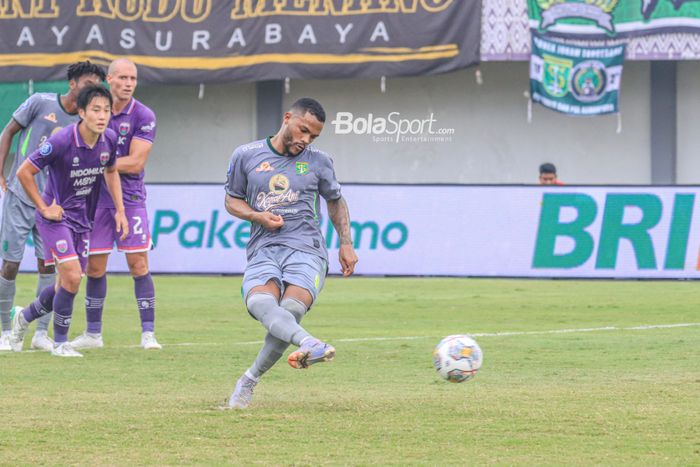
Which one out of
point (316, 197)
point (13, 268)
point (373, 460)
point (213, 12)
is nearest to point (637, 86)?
point (213, 12)

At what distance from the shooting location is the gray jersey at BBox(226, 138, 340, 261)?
8867 millimetres

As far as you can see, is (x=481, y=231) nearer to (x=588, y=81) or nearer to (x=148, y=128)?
(x=588, y=81)

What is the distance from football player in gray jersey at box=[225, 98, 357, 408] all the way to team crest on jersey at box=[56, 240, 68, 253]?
2.61 metres

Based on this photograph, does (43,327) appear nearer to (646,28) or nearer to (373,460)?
(373,460)

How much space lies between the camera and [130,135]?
480 inches

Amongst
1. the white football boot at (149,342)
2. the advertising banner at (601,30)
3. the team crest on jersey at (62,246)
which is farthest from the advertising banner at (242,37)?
the team crest on jersey at (62,246)

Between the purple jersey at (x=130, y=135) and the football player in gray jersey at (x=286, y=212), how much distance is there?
3.34 metres

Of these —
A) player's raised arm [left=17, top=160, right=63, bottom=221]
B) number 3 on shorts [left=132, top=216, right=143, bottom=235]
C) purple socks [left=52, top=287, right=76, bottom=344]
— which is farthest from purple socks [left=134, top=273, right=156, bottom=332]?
player's raised arm [left=17, top=160, right=63, bottom=221]

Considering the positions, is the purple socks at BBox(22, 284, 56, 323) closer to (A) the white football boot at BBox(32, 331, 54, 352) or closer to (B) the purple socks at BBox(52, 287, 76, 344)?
(B) the purple socks at BBox(52, 287, 76, 344)

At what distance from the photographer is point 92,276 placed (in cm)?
1229

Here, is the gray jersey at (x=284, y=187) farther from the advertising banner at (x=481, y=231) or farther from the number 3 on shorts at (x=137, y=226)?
the advertising banner at (x=481, y=231)

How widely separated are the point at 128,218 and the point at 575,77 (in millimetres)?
17346

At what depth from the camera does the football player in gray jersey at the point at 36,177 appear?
38.6 ft

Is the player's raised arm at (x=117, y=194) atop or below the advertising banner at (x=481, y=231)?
atop
